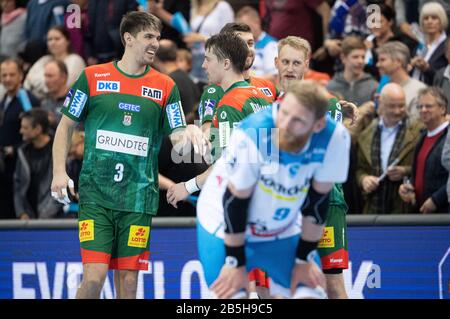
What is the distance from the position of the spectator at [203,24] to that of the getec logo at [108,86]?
4.67m

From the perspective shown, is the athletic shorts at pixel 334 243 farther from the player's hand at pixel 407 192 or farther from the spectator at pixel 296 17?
the spectator at pixel 296 17

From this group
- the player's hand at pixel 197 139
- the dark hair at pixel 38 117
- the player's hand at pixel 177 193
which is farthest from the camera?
the dark hair at pixel 38 117

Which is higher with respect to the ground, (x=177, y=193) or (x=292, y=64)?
(x=292, y=64)

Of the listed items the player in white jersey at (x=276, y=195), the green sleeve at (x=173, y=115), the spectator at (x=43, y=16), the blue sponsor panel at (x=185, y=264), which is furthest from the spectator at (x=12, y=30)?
the player in white jersey at (x=276, y=195)

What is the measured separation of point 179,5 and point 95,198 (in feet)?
20.0

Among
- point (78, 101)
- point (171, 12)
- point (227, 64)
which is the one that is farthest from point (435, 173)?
point (171, 12)

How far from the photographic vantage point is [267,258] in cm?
658

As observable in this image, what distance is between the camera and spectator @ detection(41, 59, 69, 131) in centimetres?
1259

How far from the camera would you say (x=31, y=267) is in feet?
35.2

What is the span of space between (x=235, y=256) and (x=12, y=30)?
30.2 feet

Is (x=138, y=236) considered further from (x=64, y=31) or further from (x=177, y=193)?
(x=64, y=31)

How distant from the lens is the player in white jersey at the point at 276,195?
6.16 metres

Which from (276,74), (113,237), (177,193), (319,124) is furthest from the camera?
(276,74)

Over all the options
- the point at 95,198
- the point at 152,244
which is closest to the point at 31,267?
the point at 152,244
